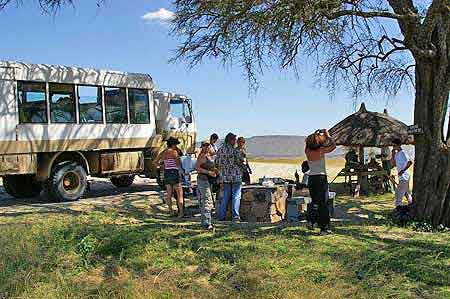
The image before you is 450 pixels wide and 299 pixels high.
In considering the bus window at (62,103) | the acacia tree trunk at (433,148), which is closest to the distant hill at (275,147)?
the bus window at (62,103)

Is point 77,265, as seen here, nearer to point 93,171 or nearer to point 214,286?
point 214,286

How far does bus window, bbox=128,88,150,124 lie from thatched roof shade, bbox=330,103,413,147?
538 centimetres

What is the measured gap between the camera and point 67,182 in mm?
14055

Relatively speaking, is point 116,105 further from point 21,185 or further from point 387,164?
point 387,164

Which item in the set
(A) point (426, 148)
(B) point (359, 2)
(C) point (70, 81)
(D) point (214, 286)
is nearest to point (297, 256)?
(D) point (214, 286)

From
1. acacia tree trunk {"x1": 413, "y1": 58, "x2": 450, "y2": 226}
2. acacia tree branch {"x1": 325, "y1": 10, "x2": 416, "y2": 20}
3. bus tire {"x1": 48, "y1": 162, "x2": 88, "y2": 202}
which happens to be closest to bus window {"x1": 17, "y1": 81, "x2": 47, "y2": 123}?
bus tire {"x1": 48, "y1": 162, "x2": 88, "y2": 202}

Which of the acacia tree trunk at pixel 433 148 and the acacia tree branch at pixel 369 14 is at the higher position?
the acacia tree branch at pixel 369 14

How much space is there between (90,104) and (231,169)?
5.40 meters

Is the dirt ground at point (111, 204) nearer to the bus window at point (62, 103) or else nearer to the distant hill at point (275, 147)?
the bus window at point (62, 103)

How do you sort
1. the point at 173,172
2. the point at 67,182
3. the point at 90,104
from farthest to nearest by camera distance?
the point at 90,104
the point at 67,182
the point at 173,172

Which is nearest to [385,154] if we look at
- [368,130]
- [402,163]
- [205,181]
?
[368,130]

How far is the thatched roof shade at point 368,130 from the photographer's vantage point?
15.4m

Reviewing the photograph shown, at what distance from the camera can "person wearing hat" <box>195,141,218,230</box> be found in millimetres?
9623

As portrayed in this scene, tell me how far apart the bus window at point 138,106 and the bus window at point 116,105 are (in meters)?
0.23
